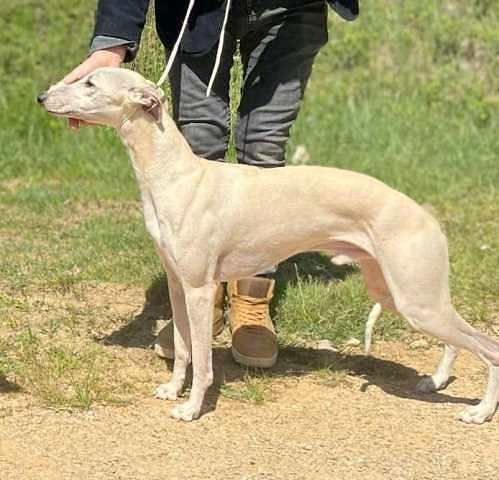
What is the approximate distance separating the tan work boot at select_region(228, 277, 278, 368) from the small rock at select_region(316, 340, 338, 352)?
26 cm

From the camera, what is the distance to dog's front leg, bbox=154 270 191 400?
15.1 ft

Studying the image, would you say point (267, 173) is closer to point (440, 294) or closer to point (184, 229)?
point (184, 229)

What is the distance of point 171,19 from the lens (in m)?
4.81

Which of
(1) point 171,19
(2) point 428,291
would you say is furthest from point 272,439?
(1) point 171,19

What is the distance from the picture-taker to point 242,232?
4.39 m

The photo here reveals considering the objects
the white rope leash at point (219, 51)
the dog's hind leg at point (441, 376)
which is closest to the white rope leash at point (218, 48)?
the white rope leash at point (219, 51)

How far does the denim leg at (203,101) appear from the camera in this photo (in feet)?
16.0

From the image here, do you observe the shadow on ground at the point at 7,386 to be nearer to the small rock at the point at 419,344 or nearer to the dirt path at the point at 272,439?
the dirt path at the point at 272,439

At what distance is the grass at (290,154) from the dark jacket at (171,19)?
0.43m

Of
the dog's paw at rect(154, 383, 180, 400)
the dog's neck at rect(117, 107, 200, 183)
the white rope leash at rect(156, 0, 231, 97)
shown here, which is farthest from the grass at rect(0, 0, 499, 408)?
the dog's neck at rect(117, 107, 200, 183)

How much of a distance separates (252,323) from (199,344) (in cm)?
79

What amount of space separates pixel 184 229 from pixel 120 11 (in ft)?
3.11

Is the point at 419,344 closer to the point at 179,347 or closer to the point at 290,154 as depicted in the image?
the point at 179,347

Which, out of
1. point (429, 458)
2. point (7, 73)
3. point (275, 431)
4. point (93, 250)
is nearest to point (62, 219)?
point (93, 250)
